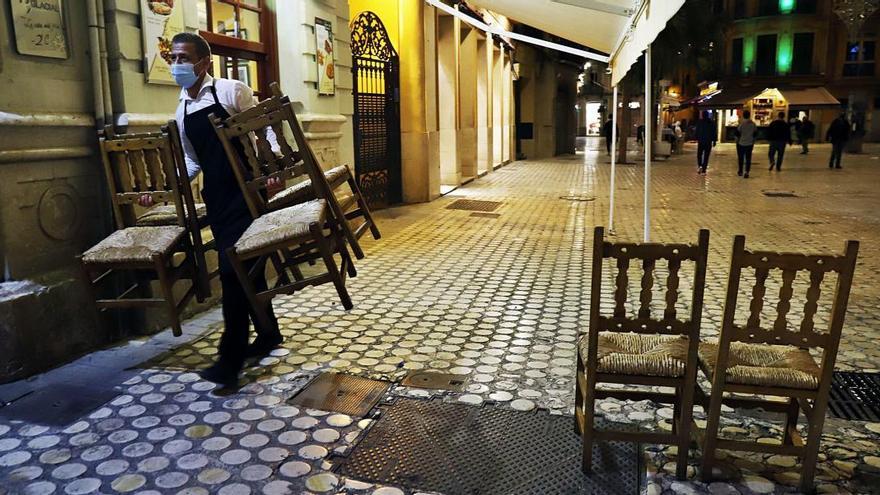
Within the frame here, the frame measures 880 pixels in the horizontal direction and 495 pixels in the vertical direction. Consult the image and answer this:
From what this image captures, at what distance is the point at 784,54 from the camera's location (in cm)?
4625

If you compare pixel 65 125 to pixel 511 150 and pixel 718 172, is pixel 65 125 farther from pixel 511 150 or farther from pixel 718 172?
pixel 511 150

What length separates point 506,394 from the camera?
3.93 m

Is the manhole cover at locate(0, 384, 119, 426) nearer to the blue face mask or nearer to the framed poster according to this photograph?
the blue face mask

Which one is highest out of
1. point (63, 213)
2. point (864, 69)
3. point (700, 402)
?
point (864, 69)

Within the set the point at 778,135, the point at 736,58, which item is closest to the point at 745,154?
the point at 778,135

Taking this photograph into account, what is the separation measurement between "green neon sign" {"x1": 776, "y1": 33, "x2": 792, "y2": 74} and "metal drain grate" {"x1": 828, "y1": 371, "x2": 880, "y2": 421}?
4913cm

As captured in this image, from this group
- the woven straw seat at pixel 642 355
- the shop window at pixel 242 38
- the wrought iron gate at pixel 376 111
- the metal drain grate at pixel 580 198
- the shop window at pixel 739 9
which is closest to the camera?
the woven straw seat at pixel 642 355

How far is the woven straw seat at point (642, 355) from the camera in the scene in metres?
2.86

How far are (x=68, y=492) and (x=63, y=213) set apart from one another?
227cm

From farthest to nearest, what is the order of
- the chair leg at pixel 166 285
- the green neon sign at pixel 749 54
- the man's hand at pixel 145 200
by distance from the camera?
the green neon sign at pixel 749 54 → the man's hand at pixel 145 200 → the chair leg at pixel 166 285

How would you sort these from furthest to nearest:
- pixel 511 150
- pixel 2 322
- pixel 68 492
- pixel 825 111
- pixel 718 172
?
pixel 825 111 < pixel 511 150 < pixel 718 172 < pixel 2 322 < pixel 68 492

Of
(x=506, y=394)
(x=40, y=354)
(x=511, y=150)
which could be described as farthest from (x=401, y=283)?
(x=511, y=150)

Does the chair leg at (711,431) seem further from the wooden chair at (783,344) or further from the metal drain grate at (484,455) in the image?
the metal drain grate at (484,455)

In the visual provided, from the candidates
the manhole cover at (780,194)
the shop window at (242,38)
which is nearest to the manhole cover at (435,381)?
the shop window at (242,38)
